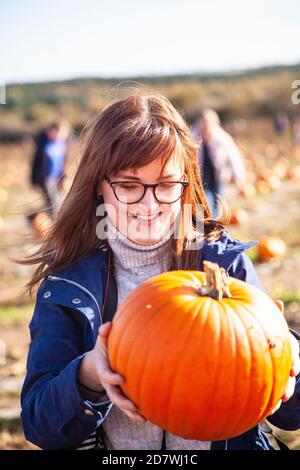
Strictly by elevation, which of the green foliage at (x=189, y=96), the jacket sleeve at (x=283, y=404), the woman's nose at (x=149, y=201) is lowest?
the jacket sleeve at (x=283, y=404)

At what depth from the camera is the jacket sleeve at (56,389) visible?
1.94 m

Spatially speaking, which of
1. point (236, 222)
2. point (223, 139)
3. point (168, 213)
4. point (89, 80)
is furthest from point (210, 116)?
point (89, 80)

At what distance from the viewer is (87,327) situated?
2137 mm

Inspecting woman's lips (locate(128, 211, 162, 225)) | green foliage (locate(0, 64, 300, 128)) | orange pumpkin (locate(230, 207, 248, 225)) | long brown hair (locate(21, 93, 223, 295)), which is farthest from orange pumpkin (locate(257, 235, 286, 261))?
green foliage (locate(0, 64, 300, 128))

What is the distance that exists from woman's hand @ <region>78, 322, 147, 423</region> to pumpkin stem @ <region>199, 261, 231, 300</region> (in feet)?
1.05

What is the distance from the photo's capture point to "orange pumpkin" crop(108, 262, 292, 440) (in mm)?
1793

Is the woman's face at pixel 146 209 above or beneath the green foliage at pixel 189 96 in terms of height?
beneath

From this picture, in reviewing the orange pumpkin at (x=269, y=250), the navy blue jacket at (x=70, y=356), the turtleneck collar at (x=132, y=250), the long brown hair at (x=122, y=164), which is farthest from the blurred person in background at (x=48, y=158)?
the navy blue jacket at (x=70, y=356)

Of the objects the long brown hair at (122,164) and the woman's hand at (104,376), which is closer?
the woman's hand at (104,376)

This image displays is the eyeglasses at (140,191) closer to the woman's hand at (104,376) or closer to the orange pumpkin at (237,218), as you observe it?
the woman's hand at (104,376)

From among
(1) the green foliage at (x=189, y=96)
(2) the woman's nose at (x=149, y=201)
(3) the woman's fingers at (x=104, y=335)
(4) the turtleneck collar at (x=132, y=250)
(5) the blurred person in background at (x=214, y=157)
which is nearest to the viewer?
(3) the woman's fingers at (x=104, y=335)

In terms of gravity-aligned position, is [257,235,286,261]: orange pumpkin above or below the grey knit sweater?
below

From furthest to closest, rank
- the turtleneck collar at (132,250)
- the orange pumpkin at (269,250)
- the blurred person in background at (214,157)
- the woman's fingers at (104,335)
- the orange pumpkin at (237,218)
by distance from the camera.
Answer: the orange pumpkin at (237,218) → the blurred person in background at (214,157) → the orange pumpkin at (269,250) → the turtleneck collar at (132,250) → the woman's fingers at (104,335)

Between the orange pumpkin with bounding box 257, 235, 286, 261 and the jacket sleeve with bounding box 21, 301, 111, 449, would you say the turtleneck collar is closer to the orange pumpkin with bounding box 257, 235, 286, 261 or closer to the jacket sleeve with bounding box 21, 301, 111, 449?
the jacket sleeve with bounding box 21, 301, 111, 449
